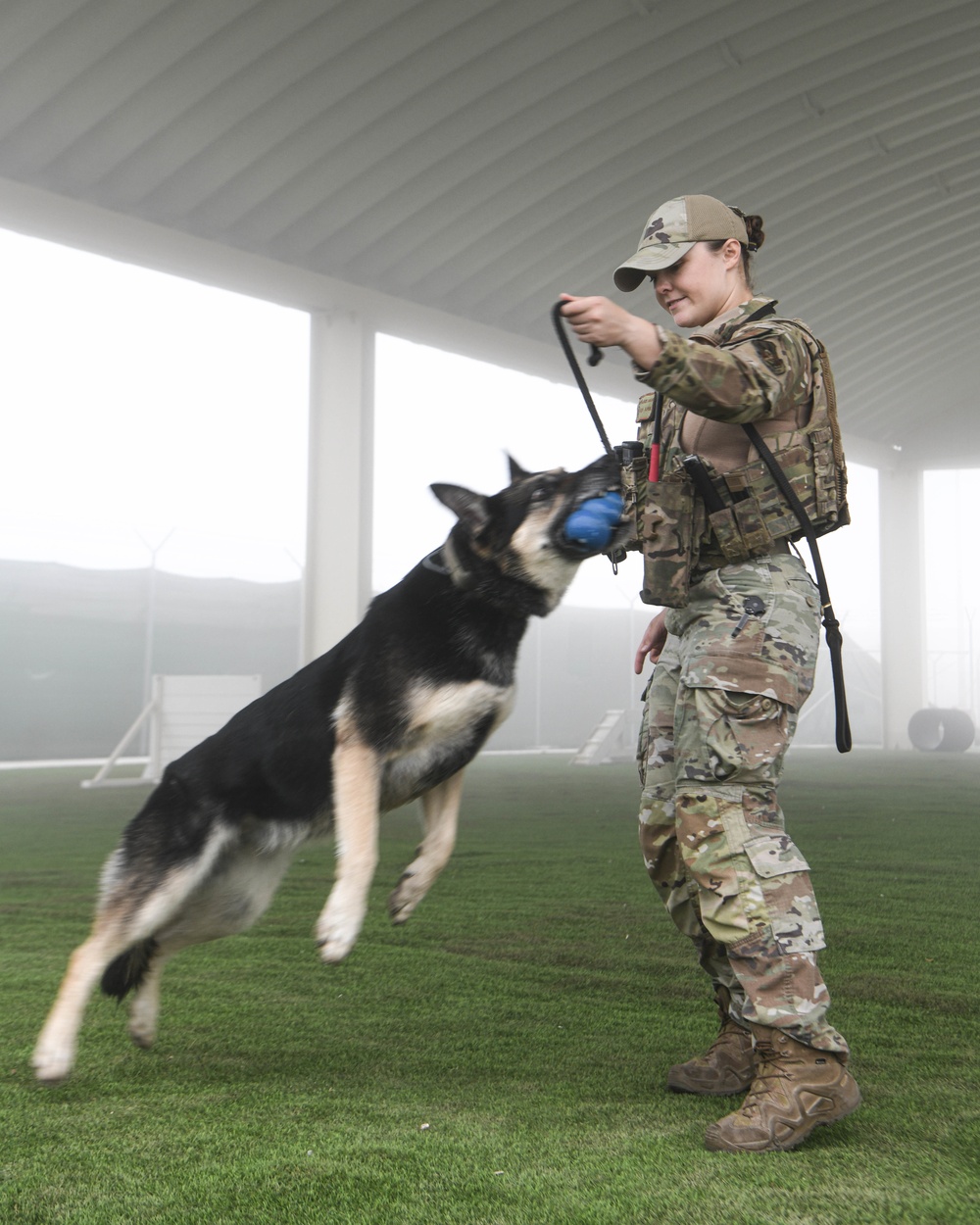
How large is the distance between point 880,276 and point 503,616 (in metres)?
9.62

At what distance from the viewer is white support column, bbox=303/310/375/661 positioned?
9055mm

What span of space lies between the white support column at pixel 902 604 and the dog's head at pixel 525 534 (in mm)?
15766

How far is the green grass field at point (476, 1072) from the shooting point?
149 cm

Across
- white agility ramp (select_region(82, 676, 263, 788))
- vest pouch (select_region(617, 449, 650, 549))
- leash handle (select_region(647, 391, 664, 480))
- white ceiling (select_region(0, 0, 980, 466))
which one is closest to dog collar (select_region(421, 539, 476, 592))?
vest pouch (select_region(617, 449, 650, 549))

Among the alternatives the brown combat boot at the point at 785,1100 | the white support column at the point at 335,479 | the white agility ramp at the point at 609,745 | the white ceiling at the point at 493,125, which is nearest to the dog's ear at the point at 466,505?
the brown combat boot at the point at 785,1100

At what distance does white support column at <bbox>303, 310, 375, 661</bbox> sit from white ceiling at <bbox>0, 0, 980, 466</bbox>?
0.66m

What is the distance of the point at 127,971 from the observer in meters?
2.23

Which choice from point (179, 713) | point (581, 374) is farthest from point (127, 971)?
point (179, 713)

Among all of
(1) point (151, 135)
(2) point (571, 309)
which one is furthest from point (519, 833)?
(1) point (151, 135)

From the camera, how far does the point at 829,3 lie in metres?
6.44

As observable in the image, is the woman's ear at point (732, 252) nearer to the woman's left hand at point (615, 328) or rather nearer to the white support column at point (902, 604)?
the woman's left hand at point (615, 328)

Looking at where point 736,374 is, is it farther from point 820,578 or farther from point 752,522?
point 820,578

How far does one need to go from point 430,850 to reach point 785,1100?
0.86 meters

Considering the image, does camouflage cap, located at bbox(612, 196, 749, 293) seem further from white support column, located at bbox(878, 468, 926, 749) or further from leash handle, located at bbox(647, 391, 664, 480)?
white support column, located at bbox(878, 468, 926, 749)
